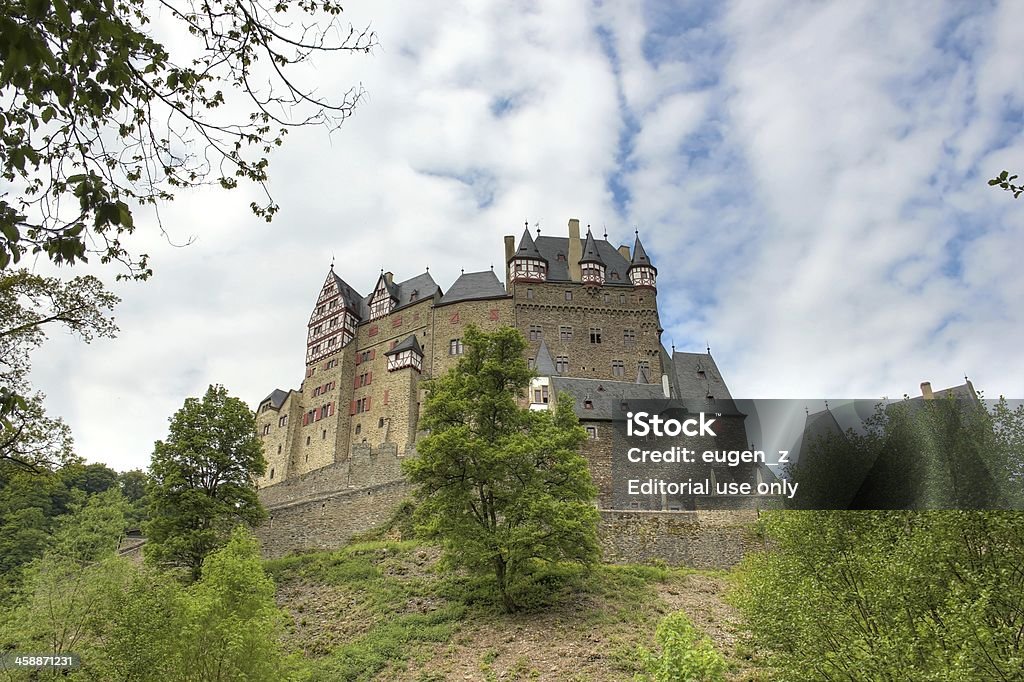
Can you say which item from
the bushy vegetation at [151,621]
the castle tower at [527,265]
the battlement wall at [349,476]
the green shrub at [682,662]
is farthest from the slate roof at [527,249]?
the green shrub at [682,662]

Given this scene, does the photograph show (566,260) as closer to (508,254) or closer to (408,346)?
Result: (508,254)

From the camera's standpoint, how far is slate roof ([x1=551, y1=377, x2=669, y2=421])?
41.5m

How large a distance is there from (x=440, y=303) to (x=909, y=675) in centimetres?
4552

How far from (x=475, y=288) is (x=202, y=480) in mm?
28329

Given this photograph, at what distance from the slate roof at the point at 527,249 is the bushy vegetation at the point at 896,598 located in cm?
3976

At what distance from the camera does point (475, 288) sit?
56469mm

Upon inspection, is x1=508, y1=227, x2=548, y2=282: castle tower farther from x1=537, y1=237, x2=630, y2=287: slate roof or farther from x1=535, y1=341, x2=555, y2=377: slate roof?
x1=535, y1=341, x2=555, y2=377: slate roof

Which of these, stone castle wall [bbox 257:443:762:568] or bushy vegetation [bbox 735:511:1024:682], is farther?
stone castle wall [bbox 257:443:762:568]

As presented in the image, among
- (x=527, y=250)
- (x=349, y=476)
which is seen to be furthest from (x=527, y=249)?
(x=349, y=476)

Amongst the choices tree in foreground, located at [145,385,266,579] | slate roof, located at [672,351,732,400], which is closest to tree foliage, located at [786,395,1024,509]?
tree in foreground, located at [145,385,266,579]

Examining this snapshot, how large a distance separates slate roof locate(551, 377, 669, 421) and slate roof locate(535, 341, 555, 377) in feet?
7.61

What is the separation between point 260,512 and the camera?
3191 cm

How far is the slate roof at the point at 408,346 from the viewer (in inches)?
2093

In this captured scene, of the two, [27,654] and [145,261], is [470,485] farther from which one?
[145,261]
